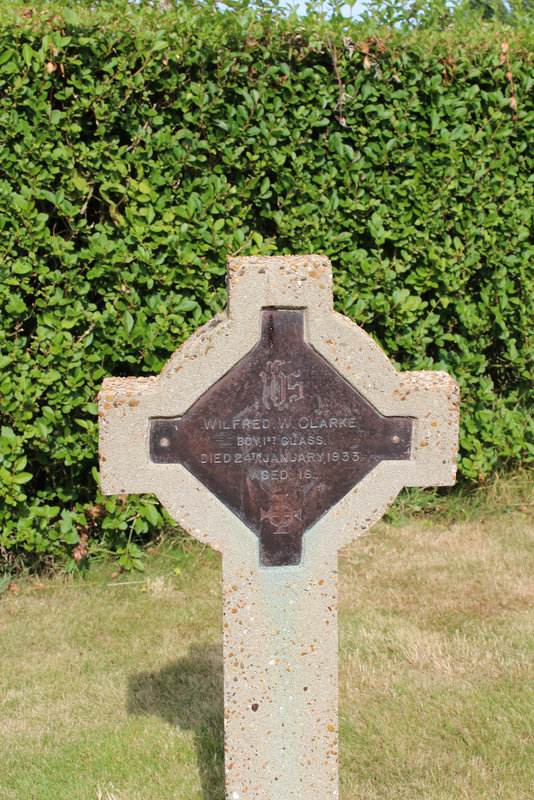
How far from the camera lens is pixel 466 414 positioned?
211 inches

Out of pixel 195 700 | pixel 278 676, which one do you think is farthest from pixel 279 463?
pixel 195 700

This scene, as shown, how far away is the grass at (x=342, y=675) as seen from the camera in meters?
3.18

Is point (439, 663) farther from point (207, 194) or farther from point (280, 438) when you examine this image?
point (207, 194)

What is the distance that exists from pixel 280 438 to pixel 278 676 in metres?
0.72

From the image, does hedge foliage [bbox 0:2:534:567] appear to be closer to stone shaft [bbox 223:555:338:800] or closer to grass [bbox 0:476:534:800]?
grass [bbox 0:476:534:800]

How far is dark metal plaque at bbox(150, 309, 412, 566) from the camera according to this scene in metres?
2.43

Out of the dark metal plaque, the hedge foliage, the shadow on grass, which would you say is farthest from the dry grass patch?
the dark metal plaque

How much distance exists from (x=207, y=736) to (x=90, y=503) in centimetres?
172

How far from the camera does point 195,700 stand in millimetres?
3672

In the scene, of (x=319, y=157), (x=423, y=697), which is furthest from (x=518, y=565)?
(x=319, y=157)

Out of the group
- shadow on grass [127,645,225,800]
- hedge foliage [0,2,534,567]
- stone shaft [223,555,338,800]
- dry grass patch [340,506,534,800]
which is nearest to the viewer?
stone shaft [223,555,338,800]

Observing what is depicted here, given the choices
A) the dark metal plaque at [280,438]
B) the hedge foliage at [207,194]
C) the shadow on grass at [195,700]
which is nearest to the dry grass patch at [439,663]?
the shadow on grass at [195,700]

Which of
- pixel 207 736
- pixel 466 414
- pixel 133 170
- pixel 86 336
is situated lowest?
pixel 207 736

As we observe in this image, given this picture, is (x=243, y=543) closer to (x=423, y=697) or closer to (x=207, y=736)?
(x=207, y=736)
